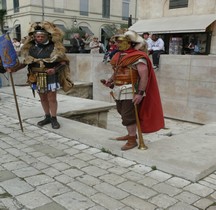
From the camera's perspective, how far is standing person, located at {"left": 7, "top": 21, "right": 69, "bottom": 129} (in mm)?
4996

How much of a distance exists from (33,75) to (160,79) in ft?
16.5

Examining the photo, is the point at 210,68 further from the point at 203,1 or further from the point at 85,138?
the point at 203,1

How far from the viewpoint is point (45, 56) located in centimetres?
504

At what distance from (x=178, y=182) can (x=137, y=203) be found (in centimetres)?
68

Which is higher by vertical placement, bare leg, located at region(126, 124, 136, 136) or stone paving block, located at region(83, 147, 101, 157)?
bare leg, located at region(126, 124, 136, 136)

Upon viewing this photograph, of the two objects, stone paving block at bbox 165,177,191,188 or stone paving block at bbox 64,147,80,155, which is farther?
stone paving block at bbox 64,147,80,155

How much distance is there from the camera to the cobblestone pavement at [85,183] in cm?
287

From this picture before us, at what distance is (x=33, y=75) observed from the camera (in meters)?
5.18

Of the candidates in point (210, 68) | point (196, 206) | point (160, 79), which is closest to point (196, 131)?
point (196, 206)

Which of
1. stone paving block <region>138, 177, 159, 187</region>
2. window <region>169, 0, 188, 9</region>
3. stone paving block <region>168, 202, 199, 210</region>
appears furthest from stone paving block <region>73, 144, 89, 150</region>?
window <region>169, 0, 188, 9</region>

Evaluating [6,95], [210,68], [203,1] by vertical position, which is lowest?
[6,95]

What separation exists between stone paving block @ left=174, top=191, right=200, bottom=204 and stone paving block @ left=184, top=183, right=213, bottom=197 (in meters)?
0.08

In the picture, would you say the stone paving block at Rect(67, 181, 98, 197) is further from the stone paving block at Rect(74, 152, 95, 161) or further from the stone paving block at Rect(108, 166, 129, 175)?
the stone paving block at Rect(74, 152, 95, 161)

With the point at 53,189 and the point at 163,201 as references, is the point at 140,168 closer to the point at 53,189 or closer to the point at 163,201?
the point at 163,201
